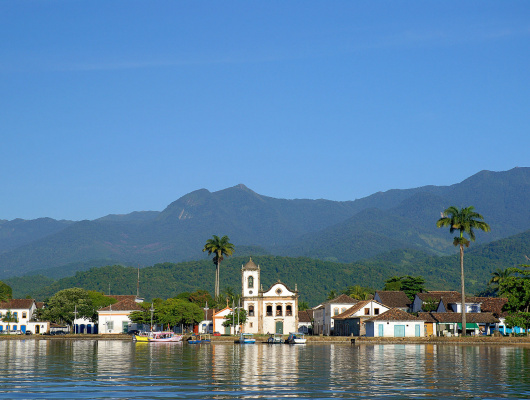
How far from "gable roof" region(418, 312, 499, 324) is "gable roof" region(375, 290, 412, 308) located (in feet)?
60.4

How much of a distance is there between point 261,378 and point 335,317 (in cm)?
8074

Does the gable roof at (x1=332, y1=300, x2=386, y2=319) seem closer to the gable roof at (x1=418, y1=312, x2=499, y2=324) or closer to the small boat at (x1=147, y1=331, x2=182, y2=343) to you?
the gable roof at (x1=418, y1=312, x2=499, y2=324)

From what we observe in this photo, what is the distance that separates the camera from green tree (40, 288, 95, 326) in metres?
134

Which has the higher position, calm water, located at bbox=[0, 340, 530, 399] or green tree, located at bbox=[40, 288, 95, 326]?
green tree, located at bbox=[40, 288, 95, 326]

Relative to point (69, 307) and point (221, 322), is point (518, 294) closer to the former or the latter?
point (221, 322)

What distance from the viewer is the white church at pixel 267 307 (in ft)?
409

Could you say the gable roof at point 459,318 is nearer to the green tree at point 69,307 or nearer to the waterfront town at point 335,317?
the waterfront town at point 335,317

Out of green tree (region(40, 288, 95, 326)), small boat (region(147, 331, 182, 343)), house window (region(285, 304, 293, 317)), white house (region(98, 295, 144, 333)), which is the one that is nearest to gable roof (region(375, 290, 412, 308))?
house window (region(285, 304, 293, 317))

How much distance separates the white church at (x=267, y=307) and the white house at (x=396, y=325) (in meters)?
→ 23.4

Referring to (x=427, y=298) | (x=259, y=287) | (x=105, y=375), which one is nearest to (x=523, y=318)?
(x=427, y=298)

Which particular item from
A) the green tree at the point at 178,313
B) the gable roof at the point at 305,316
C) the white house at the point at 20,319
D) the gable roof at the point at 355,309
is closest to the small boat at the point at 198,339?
the green tree at the point at 178,313

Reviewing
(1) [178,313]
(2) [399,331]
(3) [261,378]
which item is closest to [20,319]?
(1) [178,313]

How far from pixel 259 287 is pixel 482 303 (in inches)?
1469

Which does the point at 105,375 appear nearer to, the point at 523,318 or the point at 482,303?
the point at 523,318
